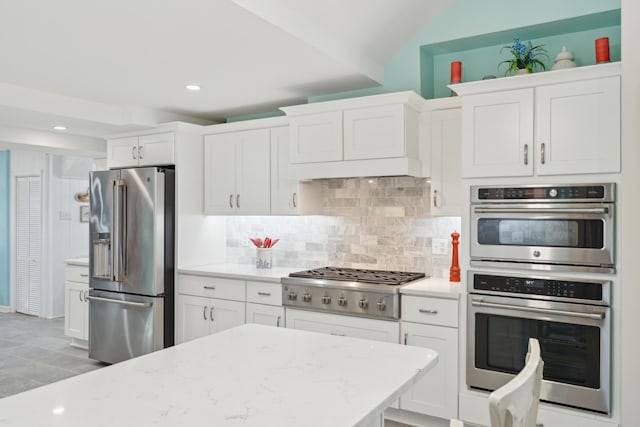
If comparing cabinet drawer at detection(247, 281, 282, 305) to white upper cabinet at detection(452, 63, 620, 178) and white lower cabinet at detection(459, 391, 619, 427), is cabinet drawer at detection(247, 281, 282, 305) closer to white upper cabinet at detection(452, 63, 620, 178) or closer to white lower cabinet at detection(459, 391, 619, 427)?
white lower cabinet at detection(459, 391, 619, 427)

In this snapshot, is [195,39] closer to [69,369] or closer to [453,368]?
[453,368]

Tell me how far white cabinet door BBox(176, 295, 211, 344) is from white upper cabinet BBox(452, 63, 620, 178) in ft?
8.19

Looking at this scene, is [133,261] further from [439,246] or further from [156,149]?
[439,246]

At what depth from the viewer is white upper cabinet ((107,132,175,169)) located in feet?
14.7

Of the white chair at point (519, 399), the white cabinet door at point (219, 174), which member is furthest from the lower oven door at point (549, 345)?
the white cabinet door at point (219, 174)

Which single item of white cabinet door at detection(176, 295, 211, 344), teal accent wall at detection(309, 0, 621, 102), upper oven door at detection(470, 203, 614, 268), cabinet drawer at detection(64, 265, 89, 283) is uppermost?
teal accent wall at detection(309, 0, 621, 102)

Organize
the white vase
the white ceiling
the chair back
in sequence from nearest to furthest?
the chair back, the white ceiling, the white vase

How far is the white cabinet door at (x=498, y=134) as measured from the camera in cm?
286

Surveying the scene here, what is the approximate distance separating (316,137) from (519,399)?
2.85 meters

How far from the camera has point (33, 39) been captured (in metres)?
2.80

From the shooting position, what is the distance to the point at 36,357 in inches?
195

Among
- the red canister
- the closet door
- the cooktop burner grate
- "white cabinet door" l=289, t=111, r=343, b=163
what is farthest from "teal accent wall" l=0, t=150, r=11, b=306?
the red canister

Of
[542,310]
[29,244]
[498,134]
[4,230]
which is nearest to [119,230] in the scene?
[498,134]

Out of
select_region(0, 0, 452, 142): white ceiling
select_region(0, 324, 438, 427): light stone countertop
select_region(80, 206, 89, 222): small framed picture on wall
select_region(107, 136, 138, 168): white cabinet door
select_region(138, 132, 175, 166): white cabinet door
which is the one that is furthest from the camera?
select_region(80, 206, 89, 222): small framed picture on wall
